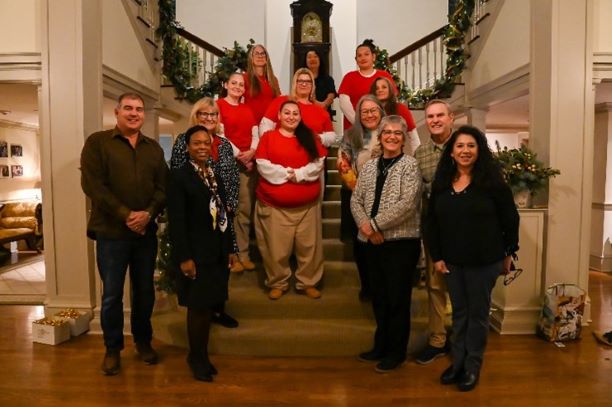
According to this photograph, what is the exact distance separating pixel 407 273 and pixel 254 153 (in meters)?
1.51

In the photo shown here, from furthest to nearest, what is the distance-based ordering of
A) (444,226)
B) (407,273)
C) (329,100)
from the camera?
(329,100) < (407,273) < (444,226)

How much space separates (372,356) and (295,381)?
556 millimetres

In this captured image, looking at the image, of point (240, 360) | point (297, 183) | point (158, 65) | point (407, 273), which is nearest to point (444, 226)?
point (407, 273)

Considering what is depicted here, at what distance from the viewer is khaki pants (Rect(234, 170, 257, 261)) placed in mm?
3760

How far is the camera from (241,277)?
3799 mm

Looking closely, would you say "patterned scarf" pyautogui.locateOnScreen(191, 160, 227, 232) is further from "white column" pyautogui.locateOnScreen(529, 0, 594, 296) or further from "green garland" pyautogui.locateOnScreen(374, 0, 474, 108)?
"green garland" pyautogui.locateOnScreen(374, 0, 474, 108)

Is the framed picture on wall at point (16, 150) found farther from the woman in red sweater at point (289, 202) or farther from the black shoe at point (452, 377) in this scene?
the black shoe at point (452, 377)

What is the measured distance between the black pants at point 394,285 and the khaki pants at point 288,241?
646 millimetres

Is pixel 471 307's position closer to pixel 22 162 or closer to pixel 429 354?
pixel 429 354

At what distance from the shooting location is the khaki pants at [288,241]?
340 centimetres

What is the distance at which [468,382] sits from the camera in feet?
8.96

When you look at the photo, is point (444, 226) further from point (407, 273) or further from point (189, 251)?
point (189, 251)

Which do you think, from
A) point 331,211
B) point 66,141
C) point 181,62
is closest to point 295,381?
point 331,211

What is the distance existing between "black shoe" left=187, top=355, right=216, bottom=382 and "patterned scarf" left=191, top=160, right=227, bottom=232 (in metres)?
0.84
